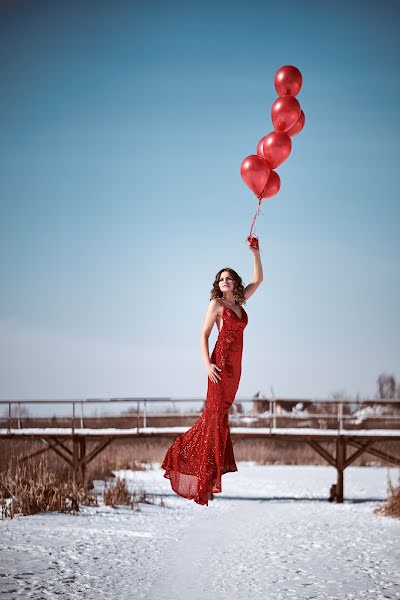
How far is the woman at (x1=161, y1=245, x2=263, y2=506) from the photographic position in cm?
428

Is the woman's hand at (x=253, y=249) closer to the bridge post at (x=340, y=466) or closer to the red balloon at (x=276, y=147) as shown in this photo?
the red balloon at (x=276, y=147)

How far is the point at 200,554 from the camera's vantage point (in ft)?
29.4

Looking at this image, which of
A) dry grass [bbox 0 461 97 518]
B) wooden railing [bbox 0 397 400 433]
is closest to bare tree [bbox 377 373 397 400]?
wooden railing [bbox 0 397 400 433]

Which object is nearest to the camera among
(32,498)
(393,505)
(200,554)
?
(200,554)

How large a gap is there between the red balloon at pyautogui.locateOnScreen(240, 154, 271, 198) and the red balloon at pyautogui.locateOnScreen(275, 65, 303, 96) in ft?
1.60

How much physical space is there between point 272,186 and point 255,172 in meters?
0.18

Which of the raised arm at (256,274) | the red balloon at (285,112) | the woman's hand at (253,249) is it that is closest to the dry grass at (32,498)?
the raised arm at (256,274)

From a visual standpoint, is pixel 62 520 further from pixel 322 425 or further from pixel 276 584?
pixel 322 425

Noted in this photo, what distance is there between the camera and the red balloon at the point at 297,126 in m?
5.07

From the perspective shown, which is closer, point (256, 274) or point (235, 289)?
point (235, 289)

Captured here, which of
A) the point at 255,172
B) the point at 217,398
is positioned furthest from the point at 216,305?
the point at 255,172

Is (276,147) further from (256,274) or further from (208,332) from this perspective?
(208,332)

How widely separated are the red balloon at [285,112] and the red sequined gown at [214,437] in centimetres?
140

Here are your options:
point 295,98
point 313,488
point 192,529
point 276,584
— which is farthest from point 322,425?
point 295,98
